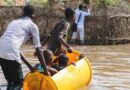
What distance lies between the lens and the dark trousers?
8.09 m

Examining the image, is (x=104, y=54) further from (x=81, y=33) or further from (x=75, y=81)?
(x=75, y=81)

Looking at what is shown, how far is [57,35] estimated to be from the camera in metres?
10.3

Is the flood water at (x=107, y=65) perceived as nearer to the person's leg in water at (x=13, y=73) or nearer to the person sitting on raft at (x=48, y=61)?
the person sitting on raft at (x=48, y=61)

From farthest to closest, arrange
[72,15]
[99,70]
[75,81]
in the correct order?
[99,70] < [72,15] < [75,81]

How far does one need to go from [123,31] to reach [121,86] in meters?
9.07

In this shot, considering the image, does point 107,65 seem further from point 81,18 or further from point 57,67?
point 81,18

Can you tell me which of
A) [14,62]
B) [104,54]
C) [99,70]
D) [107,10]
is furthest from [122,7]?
[14,62]

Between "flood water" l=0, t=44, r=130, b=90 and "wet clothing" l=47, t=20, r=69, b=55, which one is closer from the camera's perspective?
"wet clothing" l=47, t=20, r=69, b=55

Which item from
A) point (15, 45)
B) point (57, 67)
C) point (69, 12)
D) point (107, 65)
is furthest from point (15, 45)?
point (107, 65)

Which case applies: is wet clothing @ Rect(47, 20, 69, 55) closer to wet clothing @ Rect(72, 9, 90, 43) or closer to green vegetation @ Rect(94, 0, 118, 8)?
wet clothing @ Rect(72, 9, 90, 43)

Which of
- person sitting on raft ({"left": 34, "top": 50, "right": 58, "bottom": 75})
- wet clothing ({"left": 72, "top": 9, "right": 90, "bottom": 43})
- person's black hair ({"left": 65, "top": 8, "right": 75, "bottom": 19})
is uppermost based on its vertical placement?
person's black hair ({"left": 65, "top": 8, "right": 75, "bottom": 19})

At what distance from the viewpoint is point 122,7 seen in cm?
2009

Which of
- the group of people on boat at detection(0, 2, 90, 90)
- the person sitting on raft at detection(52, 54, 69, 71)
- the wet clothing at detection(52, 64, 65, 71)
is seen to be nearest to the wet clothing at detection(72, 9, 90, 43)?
the person sitting on raft at detection(52, 54, 69, 71)

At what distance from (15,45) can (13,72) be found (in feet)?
1.50
